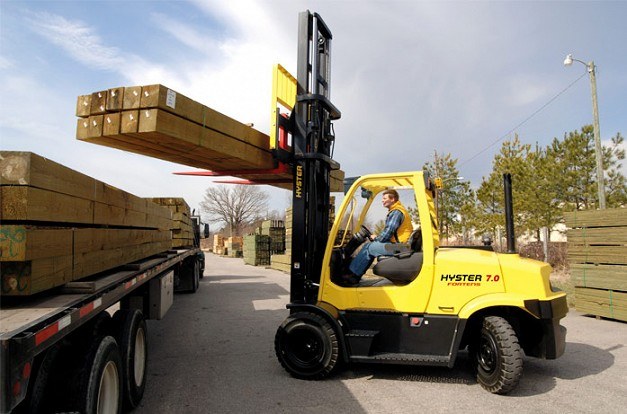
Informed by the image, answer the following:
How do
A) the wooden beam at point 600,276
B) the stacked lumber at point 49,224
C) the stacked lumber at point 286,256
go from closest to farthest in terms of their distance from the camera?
the stacked lumber at point 49,224 < the wooden beam at point 600,276 < the stacked lumber at point 286,256

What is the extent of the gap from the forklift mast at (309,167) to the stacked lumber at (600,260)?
5813mm

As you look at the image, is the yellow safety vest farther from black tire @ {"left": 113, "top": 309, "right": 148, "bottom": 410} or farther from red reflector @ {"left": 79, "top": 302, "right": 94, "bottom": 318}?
red reflector @ {"left": 79, "top": 302, "right": 94, "bottom": 318}

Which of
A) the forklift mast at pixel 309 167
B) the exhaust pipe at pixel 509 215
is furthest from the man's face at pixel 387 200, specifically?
the exhaust pipe at pixel 509 215

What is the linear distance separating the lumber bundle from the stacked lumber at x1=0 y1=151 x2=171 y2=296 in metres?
0.56

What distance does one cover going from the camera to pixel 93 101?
4.10 meters

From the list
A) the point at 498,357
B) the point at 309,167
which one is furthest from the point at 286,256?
the point at 498,357

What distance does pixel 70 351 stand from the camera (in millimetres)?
2973

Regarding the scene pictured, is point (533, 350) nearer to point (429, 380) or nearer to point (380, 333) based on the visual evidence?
point (429, 380)

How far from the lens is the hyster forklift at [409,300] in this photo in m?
4.54

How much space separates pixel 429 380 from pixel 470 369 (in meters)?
0.74

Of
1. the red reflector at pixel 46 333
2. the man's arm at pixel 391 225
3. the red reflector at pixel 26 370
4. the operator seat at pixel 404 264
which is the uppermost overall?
the man's arm at pixel 391 225

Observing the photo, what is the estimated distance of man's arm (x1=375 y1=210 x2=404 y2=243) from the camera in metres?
5.02

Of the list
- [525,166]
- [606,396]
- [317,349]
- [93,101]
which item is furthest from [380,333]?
[525,166]

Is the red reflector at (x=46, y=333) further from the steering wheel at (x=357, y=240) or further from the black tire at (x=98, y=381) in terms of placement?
the steering wheel at (x=357, y=240)
